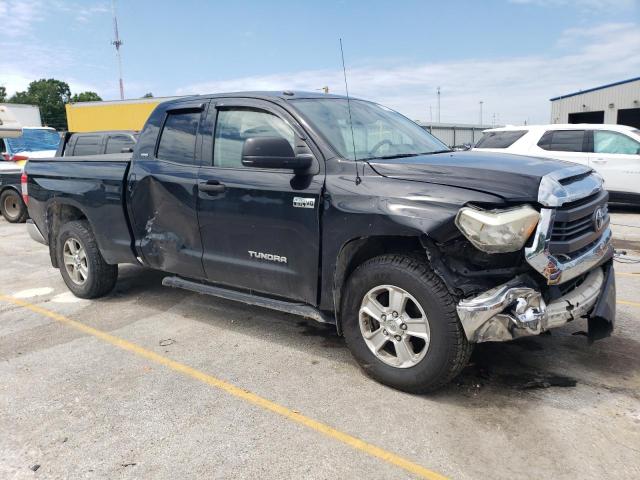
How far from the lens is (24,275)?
6.97 meters

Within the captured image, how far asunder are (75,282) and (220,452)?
3609mm

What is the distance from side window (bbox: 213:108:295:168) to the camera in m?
3.96

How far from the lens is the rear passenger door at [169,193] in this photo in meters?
4.35

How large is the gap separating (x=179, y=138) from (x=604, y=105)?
2960 centimetres

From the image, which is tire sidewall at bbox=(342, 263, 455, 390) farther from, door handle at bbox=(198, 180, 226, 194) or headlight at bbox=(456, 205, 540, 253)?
door handle at bbox=(198, 180, 226, 194)

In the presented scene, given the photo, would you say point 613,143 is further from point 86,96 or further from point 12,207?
point 86,96

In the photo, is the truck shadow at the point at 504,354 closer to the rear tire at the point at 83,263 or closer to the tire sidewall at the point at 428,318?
the tire sidewall at the point at 428,318

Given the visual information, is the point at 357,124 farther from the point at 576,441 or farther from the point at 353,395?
the point at 576,441

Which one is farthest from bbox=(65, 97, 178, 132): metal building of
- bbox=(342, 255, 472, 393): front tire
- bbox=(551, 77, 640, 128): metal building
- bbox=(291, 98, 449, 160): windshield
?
bbox=(551, 77, 640, 128): metal building

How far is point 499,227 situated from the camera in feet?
9.25

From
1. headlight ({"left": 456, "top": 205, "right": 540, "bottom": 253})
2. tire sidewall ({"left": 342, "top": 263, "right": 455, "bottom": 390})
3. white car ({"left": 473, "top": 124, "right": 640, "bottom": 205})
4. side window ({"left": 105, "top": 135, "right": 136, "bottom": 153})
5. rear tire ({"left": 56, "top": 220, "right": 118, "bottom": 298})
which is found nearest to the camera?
headlight ({"left": 456, "top": 205, "right": 540, "bottom": 253})

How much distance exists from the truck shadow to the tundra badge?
1183 millimetres

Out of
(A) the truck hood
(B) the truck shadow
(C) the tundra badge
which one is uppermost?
(A) the truck hood

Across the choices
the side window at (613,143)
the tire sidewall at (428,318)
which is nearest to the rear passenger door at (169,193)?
the tire sidewall at (428,318)
